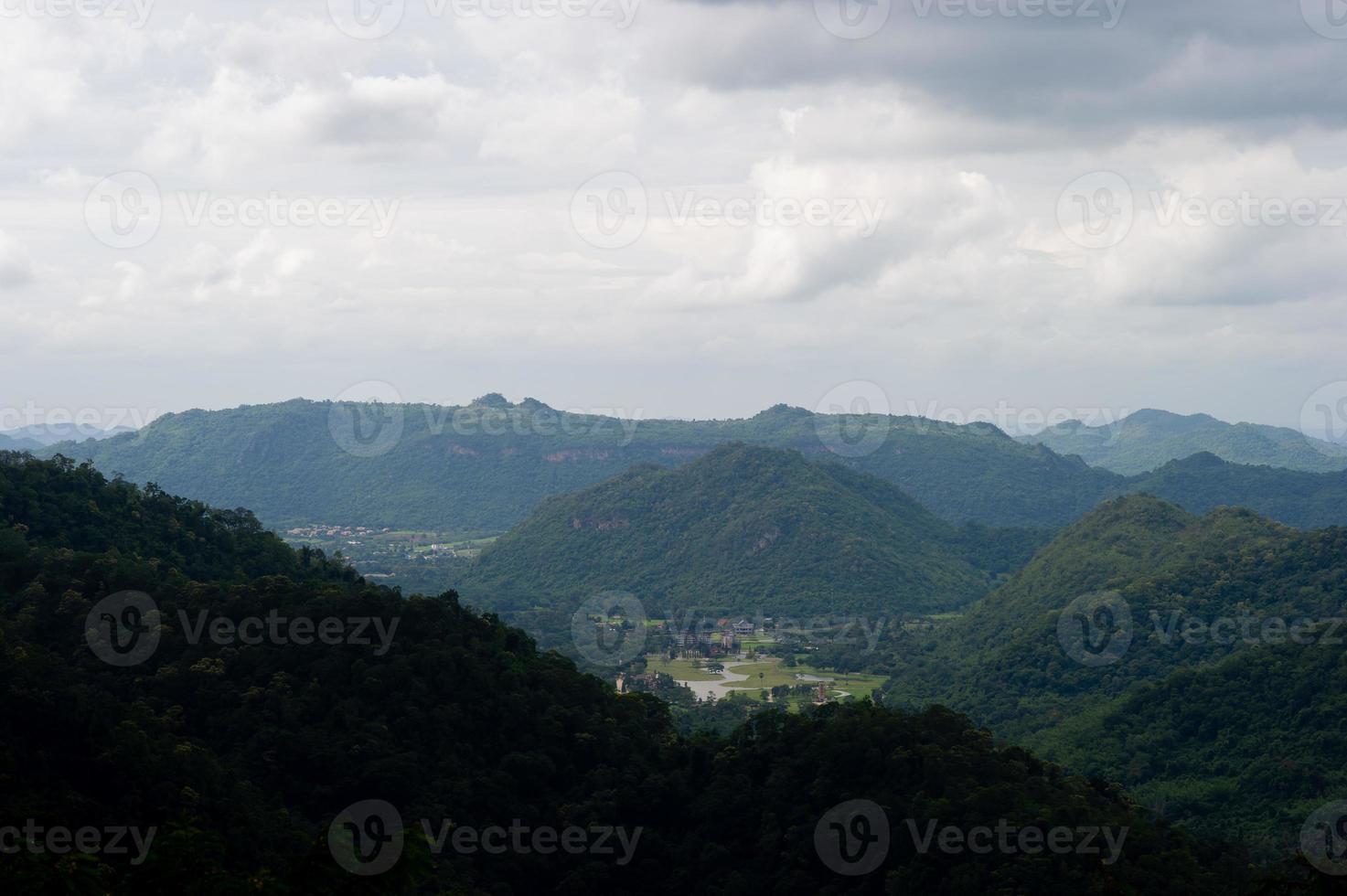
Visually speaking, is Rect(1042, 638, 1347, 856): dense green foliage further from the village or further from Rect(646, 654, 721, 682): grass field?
Rect(646, 654, 721, 682): grass field

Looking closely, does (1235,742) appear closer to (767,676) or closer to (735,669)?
(767,676)

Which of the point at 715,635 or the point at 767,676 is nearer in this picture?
the point at 767,676

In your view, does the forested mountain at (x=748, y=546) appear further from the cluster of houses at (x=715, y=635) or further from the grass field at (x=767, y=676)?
the grass field at (x=767, y=676)

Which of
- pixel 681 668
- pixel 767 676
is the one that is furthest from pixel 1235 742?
pixel 681 668

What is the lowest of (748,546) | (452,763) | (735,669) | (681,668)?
(681,668)

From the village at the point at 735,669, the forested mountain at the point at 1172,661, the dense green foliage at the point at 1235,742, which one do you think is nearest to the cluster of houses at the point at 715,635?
the village at the point at 735,669

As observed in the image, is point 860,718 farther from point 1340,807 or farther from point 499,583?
point 499,583
